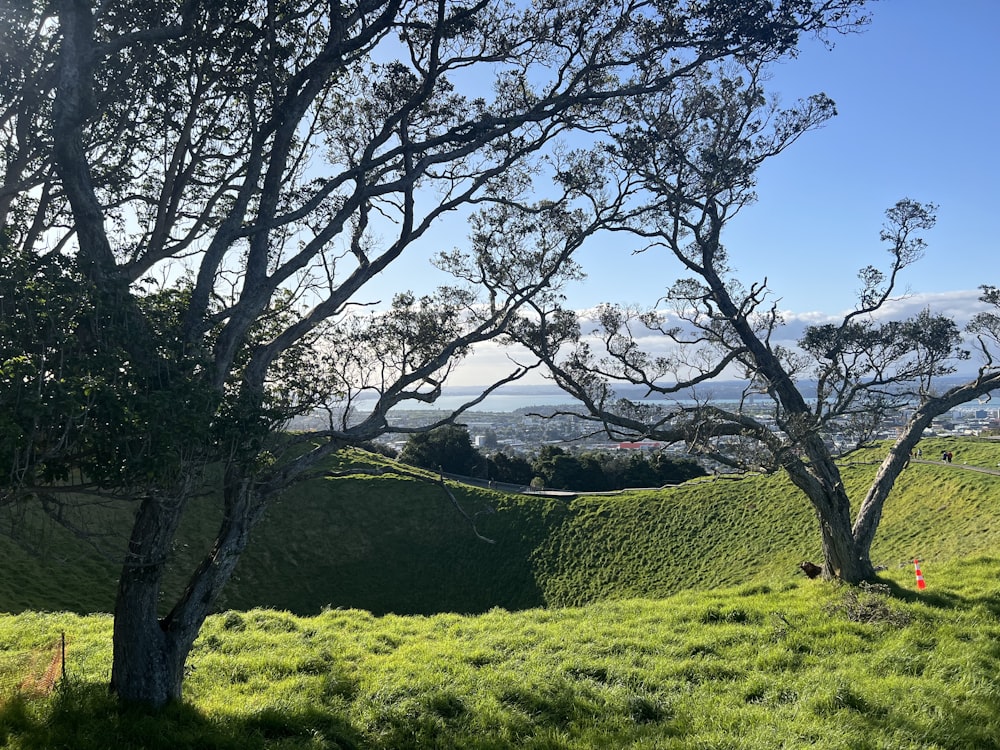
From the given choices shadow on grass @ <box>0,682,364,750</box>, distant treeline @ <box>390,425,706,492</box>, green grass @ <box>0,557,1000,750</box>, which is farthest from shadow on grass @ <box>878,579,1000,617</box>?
distant treeline @ <box>390,425,706,492</box>

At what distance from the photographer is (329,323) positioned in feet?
37.0

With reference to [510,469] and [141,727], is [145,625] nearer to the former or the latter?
[141,727]

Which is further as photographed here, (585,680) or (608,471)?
(608,471)

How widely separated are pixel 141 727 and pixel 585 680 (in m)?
5.34

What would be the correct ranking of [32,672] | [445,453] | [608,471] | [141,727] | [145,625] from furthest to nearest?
1. [445,453]
2. [608,471]
3. [32,672]
4. [145,625]
5. [141,727]

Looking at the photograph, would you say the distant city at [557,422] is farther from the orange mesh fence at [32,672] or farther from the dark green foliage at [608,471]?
the orange mesh fence at [32,672]

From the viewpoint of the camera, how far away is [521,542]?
29.5 m

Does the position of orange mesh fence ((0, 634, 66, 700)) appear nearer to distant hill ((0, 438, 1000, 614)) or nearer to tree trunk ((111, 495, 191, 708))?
tree trunk ((111, 495, 191, 708))

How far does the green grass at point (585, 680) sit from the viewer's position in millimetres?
6562

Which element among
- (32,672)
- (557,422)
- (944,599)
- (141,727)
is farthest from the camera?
(557,422)

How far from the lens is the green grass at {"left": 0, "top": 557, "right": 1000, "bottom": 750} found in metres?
6.56

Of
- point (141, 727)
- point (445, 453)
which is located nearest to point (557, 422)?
point (445, 453)

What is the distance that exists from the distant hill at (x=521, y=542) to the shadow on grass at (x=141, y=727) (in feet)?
48.1

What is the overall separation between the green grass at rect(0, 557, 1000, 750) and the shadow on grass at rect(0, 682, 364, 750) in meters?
0.02
